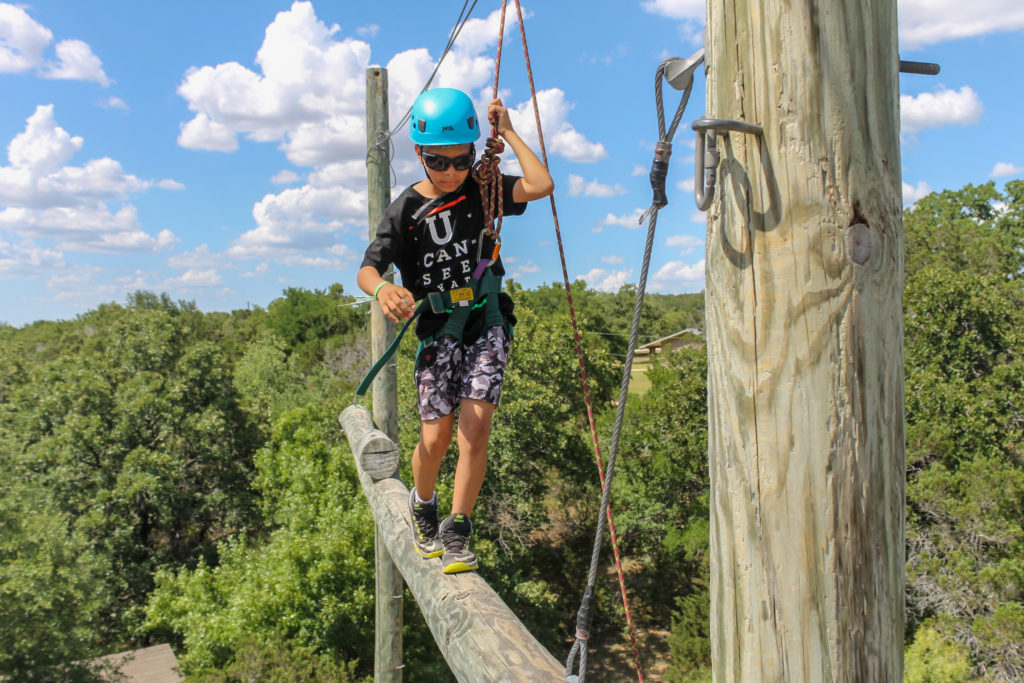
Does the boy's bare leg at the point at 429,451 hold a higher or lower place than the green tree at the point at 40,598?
higher

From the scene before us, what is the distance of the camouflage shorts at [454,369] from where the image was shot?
3002 millimetres

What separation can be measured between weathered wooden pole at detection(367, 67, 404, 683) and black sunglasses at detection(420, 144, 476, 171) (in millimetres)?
3227

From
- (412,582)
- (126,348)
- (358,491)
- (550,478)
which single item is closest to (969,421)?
(550,478)

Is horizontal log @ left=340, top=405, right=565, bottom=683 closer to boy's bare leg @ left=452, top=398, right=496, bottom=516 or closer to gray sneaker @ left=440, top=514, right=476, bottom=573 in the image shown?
gray sneaker @ left=440, top=514, right=476, bottom=573

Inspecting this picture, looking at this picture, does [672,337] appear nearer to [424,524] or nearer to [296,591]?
[296,591]

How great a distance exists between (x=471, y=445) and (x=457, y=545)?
49cm

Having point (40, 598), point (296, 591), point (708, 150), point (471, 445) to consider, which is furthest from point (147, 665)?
point (708, 150)

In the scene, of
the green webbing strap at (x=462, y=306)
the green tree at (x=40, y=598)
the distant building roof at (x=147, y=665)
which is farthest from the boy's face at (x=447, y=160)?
the distant building roof at (x=147, y=665)

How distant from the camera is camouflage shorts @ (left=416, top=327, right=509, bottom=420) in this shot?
3.00m

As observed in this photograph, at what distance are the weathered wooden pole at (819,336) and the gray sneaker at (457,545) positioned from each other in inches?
73.8

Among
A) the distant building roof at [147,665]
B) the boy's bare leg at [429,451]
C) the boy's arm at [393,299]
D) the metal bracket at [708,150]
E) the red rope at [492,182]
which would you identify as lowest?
the distant building roof at [147,665]

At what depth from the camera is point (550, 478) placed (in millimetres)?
18484

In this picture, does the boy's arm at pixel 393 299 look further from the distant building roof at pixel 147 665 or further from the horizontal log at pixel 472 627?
the distant building roof at pixel 147 665

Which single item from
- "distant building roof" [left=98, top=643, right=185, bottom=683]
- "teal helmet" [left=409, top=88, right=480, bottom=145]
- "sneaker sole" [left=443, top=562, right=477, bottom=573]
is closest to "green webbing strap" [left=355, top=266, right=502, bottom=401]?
"teal helmet" [left=409, top=88, right=480, bottom=145]
